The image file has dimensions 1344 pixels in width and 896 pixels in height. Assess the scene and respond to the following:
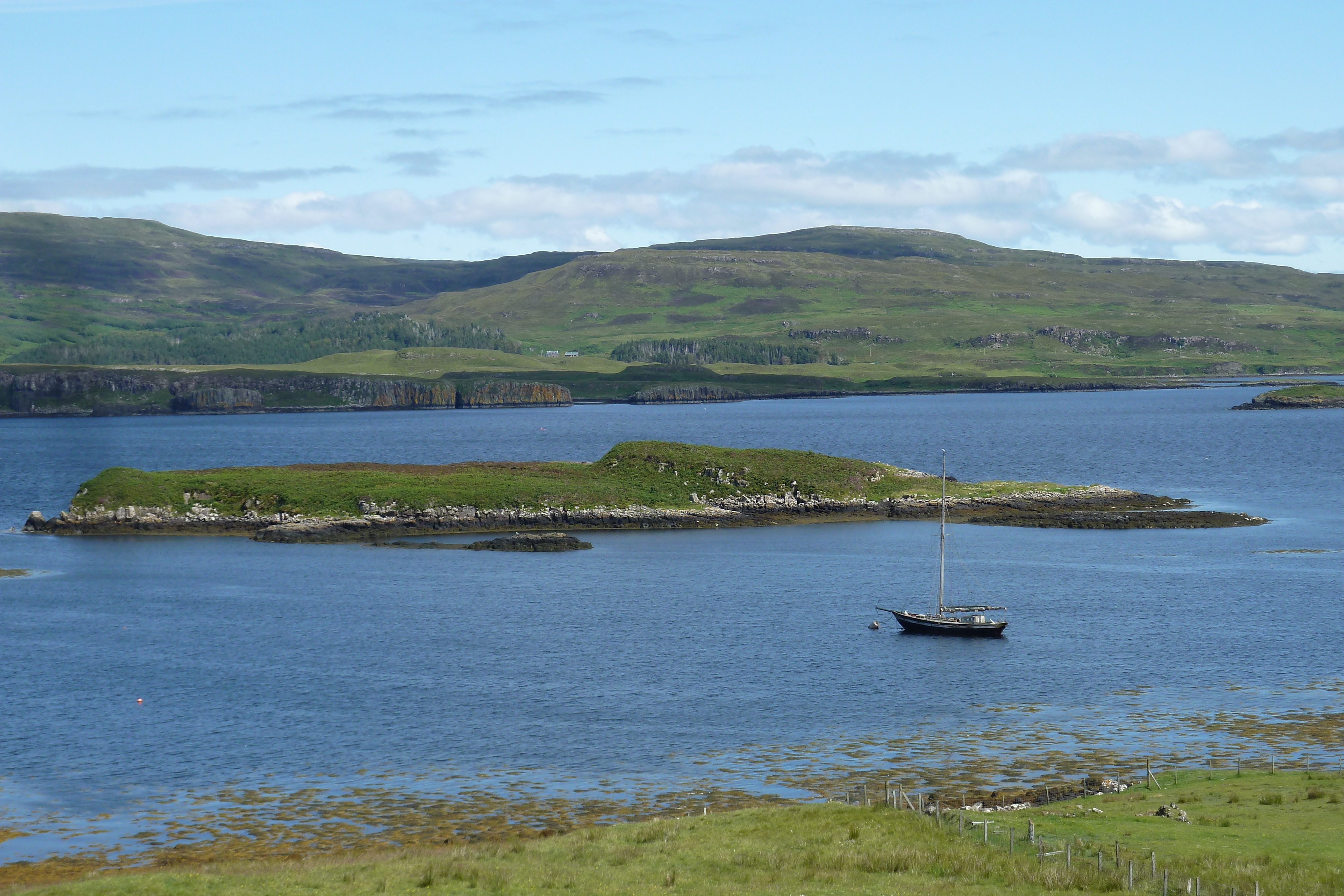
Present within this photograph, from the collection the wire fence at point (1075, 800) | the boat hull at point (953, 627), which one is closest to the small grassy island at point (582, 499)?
the boat hull at point (953, 627)

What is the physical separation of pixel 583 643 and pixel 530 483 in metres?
55.7

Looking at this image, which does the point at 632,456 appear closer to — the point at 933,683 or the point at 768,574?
the point at 768,574

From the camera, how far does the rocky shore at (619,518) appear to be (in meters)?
121

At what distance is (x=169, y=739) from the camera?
54.9 meters

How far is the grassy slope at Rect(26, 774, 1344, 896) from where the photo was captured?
34281mm

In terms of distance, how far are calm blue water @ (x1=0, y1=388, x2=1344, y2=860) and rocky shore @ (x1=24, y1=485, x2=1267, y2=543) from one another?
3.46 metres

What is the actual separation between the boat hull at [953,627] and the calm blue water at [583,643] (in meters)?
1.39

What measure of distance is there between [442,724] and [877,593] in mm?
40064

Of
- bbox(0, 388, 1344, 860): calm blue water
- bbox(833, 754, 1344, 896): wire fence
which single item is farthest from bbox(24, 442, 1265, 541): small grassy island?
bbox(833, 754, 1344, 896): wire fence

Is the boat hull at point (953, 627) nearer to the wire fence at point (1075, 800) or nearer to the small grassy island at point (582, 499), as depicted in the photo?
the wire fence at point (1075, 800)

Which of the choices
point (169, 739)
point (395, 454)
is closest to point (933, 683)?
point (169, 739)

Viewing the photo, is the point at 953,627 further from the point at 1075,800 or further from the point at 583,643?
the point at 1075,800

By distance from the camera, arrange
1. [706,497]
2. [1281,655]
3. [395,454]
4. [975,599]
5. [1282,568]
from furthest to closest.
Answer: [395,454] < [706,497] < [1282,568] < [975,599] < [1281,655]

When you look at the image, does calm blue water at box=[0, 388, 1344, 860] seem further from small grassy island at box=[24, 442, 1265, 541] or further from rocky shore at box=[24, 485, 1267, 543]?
small grassy island at box=[24, 442, 1265, 541]
